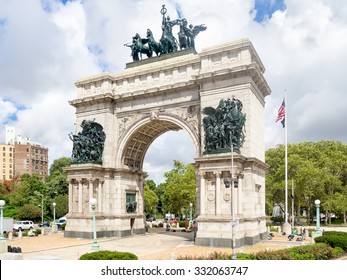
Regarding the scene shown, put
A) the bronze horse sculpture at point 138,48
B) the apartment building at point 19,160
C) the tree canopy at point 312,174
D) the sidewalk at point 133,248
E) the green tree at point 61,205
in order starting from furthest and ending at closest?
the apartment building at point 19,160 < the green tree at point 61,205 < the tree canopy at point 312,174 < the bronze horse sculpture at point 138,48 < the sidewalk at point 133,248

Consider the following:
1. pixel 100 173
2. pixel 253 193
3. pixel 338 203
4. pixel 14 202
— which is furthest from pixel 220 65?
pixel 14 202

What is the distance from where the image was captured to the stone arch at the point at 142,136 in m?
34.3

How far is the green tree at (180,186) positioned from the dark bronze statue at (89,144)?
78.3 ft

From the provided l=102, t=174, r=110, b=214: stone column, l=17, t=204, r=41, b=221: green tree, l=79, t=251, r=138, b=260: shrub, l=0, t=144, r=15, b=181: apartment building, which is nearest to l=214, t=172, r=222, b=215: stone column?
l=79, t=251, r=138, b=260: shrub

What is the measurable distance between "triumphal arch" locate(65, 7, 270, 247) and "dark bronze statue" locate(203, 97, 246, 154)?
0.26ft

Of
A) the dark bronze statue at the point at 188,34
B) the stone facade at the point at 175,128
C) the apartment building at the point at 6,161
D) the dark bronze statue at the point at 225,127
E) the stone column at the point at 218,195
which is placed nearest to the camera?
the stone column at the point at 218,195

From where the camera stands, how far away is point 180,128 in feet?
121

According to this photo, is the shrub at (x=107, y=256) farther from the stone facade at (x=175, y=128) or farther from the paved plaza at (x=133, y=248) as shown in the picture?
the stone facade at (x=175, y=128)

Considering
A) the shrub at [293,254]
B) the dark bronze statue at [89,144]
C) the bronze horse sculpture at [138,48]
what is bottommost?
the shrub at [293,254]

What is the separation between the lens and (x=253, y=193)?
30359mm

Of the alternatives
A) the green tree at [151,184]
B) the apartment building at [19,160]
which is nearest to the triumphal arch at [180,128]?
the green tree at [151,184]

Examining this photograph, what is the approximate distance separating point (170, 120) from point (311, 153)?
37006mm

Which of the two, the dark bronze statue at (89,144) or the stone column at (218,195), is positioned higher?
the dark bronze statue at (89,144)

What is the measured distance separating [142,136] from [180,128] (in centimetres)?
476
